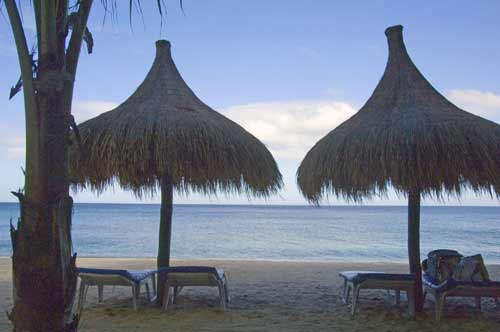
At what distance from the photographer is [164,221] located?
16.8 feet

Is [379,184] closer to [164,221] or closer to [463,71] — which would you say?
[164,221]

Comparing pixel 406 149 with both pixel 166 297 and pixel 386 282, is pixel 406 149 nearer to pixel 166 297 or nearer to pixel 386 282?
pixel 386 282

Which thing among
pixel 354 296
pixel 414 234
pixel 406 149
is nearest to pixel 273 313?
pixel 354 296

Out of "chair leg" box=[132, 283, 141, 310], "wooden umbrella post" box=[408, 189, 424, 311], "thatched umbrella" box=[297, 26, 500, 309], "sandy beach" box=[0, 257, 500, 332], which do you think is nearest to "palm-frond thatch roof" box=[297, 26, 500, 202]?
"thatched umbrella" box=[297, 26, 500, 309]

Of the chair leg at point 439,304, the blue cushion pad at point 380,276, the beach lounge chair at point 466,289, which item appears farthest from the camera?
the blue cushion pad at point 380,276

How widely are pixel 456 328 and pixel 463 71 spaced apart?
8.20 m

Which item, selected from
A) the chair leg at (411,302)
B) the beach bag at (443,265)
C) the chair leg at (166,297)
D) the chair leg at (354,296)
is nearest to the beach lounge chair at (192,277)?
the chair leg at (166,297)

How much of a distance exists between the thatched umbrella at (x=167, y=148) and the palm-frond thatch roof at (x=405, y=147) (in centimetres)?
68

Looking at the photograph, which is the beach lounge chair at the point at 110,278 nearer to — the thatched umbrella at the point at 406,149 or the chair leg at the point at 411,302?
the thatched umbrella at the point at 406,149

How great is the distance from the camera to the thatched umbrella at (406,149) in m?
4.22

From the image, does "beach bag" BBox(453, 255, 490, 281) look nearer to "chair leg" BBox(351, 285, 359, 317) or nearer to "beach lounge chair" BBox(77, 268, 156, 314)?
"chair leg" BBox(351, 285, 359, 317)

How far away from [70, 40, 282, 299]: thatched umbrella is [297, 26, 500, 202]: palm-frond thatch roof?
26.7 inches

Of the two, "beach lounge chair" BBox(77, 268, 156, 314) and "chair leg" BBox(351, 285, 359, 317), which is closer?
"chair leg" BBox(351, 285, 359, 317)

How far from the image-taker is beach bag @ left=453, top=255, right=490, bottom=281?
4.51 metres
